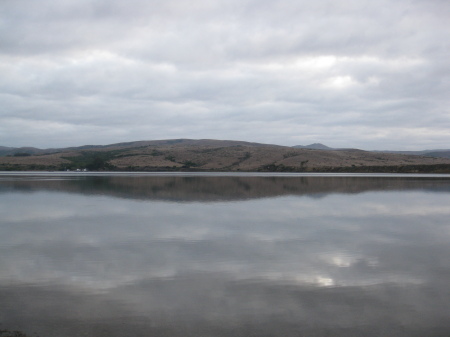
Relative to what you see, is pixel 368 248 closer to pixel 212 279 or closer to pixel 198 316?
pixel 212 279

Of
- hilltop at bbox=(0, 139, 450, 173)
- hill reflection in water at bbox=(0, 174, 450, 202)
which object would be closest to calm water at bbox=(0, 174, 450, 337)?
hill reflection in water at bbox=(0, 174, 450, 202)

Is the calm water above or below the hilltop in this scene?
below

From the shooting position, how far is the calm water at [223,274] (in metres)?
7.19

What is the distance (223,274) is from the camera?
10.2 m

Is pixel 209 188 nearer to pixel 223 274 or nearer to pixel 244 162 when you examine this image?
pixel 223 274

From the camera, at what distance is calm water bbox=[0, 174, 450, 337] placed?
23.6 ft

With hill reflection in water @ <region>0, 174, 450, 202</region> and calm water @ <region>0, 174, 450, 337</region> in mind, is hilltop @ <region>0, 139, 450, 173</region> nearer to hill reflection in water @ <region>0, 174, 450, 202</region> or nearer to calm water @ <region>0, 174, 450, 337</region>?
hill reflection in water @ <region>0, 174, 450, 202</region>

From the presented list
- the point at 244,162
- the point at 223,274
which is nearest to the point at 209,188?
the point at 223,274

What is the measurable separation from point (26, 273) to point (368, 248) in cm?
973

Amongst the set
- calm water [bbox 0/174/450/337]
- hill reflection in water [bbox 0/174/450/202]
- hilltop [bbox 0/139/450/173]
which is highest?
hilltop [bbox 0/139/450/173]

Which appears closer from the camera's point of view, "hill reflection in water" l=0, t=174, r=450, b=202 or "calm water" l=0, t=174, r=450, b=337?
"calm water" l=0, t=174, r=450, b=337

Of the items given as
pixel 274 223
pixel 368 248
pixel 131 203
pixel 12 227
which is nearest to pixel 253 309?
pixel 368 248

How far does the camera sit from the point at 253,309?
7820 mm

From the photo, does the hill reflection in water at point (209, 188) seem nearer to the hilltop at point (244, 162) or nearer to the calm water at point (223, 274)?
the calm water at point (223, 274)
